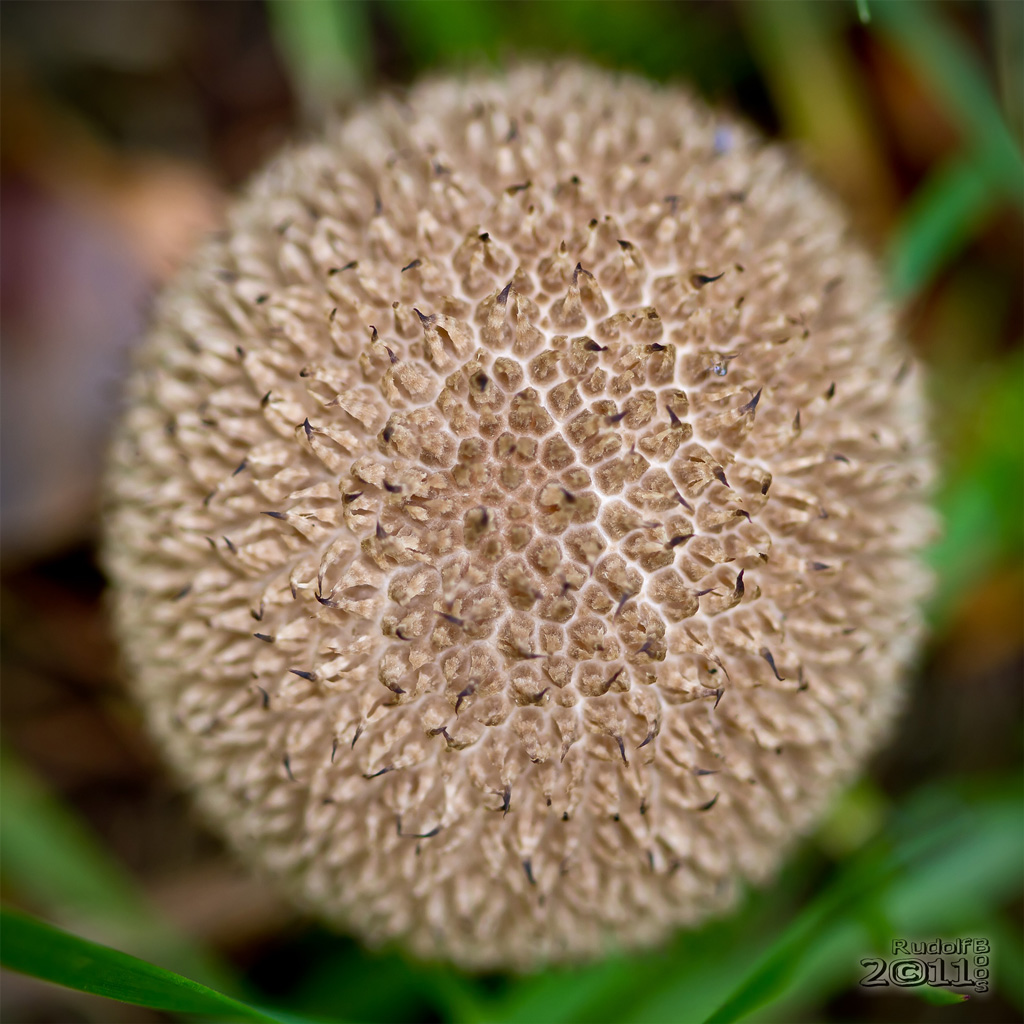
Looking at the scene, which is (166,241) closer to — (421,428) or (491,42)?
(491,42)

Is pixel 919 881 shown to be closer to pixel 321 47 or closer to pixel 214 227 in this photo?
pixel 214 227

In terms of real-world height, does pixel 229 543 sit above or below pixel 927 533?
above

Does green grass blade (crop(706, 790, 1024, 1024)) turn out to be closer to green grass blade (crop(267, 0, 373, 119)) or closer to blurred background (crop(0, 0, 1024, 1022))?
blurred background (crop(0, 0, 1024, 1022))

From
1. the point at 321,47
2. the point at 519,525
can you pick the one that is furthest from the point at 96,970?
the point at 321,47

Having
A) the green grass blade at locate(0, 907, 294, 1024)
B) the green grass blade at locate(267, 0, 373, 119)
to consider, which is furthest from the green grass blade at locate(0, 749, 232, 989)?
the green grass blade at locate(267, 0, 373, 119)

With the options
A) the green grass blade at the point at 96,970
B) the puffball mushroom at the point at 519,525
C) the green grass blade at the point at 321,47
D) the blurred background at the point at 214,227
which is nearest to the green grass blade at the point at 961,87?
the blurred background at the point at 214,227

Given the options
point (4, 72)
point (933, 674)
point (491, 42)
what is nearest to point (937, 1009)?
point (933, 674)
